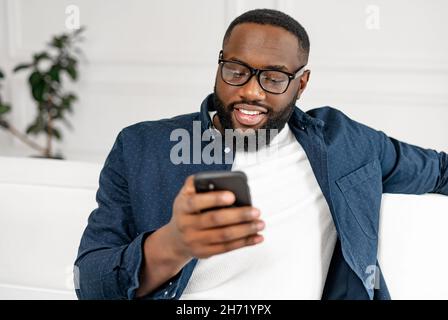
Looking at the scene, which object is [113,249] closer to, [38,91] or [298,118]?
[298,118]

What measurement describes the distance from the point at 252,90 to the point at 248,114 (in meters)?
0.05

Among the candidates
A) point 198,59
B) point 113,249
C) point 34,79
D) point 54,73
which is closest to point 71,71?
point 54,73

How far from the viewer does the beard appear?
4.16ft

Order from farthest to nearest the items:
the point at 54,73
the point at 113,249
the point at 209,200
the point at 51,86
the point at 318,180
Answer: the point at 51,86 → the point at 54,73 → the point at 318,180 → the point at 113,249 → the point at 209,200

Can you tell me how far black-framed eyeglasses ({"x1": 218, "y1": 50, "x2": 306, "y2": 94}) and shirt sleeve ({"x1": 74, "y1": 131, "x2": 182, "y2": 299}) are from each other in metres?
0.26

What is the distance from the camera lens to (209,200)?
2.56 ft

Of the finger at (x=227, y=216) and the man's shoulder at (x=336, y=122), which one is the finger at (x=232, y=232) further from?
the man's shoulder at (x=336, y=122)

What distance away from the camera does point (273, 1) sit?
11.3 ft

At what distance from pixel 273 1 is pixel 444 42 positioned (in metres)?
0.95

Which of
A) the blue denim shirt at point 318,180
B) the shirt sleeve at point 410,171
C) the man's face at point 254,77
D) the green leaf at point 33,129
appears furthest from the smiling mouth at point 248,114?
the green leaf at point 33,129

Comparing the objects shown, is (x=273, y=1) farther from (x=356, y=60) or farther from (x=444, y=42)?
(x=444, y=42)

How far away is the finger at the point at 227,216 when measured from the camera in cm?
78

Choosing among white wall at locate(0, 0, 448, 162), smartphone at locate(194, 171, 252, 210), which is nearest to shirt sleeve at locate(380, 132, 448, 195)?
smartphone at locate(194, 171, 252, 210)
